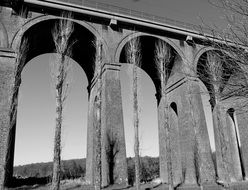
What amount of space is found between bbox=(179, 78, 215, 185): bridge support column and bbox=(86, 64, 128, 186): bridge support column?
458cm

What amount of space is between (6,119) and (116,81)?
603cm

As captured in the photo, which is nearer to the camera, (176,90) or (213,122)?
(176,90)

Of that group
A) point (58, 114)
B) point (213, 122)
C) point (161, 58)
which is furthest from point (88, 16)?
point (213, 122)

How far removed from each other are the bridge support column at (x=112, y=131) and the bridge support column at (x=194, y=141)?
4.58m

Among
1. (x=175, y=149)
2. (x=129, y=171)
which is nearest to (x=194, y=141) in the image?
(x=175, y=149)

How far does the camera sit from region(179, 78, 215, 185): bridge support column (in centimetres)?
1413

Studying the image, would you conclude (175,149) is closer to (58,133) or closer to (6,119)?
(58,133)

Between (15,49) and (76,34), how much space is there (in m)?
4.01

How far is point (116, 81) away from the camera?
45.8ft

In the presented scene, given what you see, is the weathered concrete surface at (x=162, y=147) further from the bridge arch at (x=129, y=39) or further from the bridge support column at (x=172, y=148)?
the bridge arch at (x=129, y=39)

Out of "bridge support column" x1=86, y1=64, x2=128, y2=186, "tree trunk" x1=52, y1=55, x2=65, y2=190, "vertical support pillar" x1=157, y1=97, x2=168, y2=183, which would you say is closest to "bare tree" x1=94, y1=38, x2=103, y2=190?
"bridge support column" x1=86, y1=64, x2=128, y2=186

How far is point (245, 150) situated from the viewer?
18500 mm

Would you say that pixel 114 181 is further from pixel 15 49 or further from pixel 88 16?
pixel 88 16

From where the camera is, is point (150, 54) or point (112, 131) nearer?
point (112, 131)
